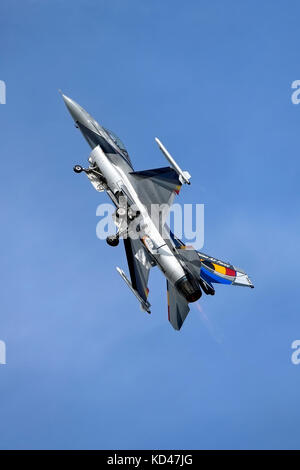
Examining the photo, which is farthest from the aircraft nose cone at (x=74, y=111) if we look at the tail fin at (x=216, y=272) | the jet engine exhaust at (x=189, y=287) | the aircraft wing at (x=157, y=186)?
the jet engine exhaust at (x=189, y=287)

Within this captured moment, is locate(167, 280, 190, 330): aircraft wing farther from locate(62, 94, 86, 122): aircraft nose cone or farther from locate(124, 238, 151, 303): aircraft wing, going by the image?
locate(62, 94, 86, 122): aircraft nose cone

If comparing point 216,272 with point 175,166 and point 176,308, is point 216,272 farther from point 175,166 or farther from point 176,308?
point 175,166

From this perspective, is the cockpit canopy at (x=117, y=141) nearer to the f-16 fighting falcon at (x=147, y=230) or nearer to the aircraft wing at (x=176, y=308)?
the f-16 fighting falcon at (x=147, y=230)

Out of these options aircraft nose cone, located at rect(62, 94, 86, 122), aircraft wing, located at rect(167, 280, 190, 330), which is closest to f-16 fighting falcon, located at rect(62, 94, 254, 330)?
aircraft wing, located at rect(167, 280, 190, 330)

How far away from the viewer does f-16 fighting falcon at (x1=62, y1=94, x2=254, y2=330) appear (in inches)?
1526

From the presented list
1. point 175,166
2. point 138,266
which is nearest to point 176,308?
point 138,266

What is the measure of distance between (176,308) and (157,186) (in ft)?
21.3

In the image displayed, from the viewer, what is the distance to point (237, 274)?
42500 millimetres

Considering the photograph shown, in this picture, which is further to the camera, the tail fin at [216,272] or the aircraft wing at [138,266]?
the tail fin at [216,272]

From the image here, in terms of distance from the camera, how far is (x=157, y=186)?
40000 millimetres

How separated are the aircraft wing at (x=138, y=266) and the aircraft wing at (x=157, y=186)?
6.84 ft

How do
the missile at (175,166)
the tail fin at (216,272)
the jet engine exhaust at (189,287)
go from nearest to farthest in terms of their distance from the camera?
the missile at (175,166) < the jet engine exhaust at (189,287) < the tail fin at (216,272)

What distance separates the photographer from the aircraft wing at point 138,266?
131 ft

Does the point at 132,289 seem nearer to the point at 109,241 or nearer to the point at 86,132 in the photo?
the point at 109,241
